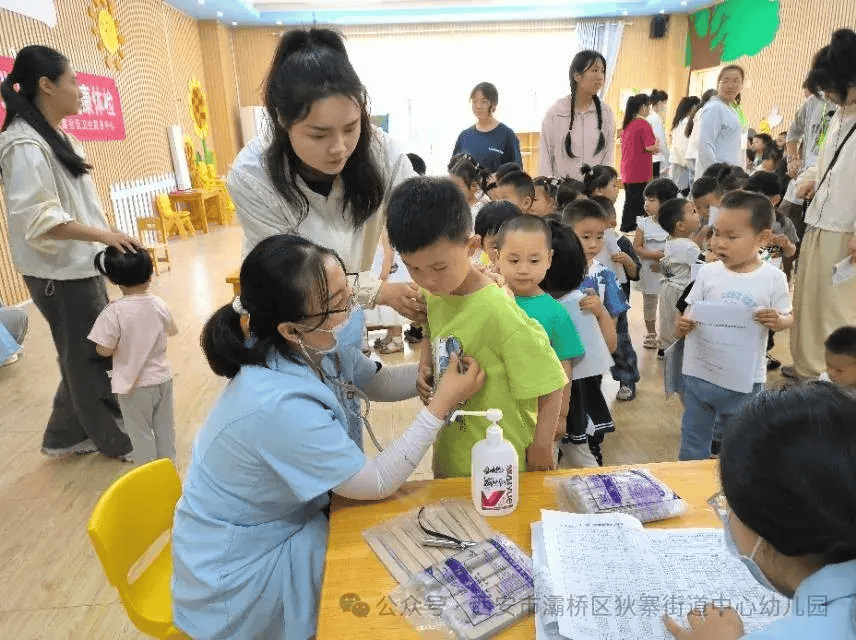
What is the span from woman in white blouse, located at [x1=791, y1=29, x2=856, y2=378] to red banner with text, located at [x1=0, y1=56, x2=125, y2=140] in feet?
20.5

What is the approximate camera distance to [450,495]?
1.06 m

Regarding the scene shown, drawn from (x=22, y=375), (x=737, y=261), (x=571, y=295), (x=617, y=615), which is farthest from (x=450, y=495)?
(x=22, y=375)

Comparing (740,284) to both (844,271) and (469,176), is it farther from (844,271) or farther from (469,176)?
(469,176)

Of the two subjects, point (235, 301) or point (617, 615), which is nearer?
point (617, 615)

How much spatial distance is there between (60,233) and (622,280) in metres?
Answer: 2.40

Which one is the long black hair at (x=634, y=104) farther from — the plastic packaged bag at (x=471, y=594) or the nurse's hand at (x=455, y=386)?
the plastic packaged bag at (x=471, y=594)

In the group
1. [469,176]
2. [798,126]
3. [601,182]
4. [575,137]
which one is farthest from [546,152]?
[798,126]

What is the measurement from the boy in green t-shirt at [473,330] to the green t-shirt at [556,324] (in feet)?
0.98

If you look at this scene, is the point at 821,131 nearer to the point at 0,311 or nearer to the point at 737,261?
the point at 737,261

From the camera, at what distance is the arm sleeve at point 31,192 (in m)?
2.12

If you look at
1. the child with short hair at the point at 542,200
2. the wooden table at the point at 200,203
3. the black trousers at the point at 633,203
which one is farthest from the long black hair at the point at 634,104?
the wooden table at the point at 200,203

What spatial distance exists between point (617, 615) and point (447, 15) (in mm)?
11247

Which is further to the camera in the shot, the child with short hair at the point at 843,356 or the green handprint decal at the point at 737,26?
the green handprint decal at the point at 737,26

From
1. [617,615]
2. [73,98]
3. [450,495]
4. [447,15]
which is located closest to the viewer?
[617,615]
